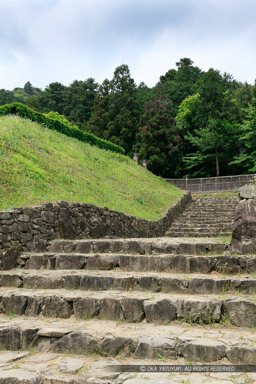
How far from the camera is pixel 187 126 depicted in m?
34.2

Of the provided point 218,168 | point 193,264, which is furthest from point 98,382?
point 218,168

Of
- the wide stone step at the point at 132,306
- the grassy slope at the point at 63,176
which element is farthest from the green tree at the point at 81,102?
the wide stone step at the point at 132,306

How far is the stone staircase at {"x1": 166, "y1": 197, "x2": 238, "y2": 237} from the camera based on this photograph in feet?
40.0

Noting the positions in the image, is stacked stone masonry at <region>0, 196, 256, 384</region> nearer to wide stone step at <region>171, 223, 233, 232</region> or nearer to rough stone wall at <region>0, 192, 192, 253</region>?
rough stone wall at <region>0, 192, 192, 253</region>

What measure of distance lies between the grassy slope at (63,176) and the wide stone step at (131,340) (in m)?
3.55

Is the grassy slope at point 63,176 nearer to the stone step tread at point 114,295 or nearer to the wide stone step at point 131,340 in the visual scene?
the stone step tread at point 114,295

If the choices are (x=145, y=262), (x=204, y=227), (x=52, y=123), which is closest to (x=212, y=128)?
(x=52, y=123)

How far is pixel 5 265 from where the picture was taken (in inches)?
252

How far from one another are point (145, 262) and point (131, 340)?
6.51 feet

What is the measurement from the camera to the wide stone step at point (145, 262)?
5160 millimetres

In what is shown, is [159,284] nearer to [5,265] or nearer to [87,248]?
[87,248]

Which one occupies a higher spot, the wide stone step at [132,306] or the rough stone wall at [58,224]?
the rough stone wall at [58,224]

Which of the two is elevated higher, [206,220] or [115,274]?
[206,220]

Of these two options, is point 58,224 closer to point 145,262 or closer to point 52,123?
point 145,262
